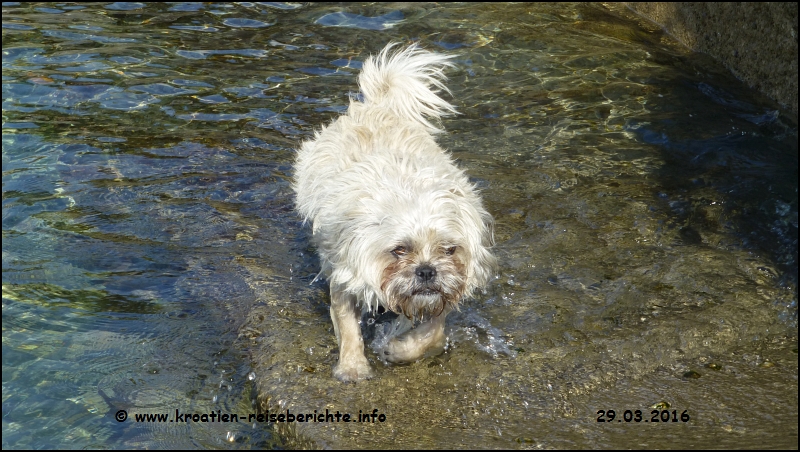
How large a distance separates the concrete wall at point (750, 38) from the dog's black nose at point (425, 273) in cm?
401

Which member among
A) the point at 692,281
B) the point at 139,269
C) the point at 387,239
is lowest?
the point at 139,269

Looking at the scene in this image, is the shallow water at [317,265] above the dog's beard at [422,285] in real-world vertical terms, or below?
below

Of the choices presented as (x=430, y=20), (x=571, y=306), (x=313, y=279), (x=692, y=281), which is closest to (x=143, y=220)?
(x=313, y=279)

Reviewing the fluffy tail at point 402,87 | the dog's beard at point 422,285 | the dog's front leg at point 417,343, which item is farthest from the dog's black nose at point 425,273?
the fluffy tail at point 402,87

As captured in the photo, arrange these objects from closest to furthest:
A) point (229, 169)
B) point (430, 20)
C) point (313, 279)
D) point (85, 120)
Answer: point (313, 279)
point (229, 169)
point (85, 120)
point (430, 20)

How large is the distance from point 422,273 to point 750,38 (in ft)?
15.0

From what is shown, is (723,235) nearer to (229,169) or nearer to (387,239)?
(387,239)

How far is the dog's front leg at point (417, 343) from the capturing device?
399 cm

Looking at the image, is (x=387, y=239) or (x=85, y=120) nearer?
(x=387, y=239)

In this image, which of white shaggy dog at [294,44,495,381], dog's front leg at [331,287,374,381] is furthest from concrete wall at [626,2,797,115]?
dog's front leg at [331,287,374,381]

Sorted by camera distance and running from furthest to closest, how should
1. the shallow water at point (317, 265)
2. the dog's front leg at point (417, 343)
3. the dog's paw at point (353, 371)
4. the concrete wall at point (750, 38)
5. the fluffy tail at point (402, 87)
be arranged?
1. the concrete wall at point (750, 38)
2. the fluffy tail at point (402, 87)
3. the dog's front leg at point (417, 343)
4. the dog's paw at point (353, 371)
5. the shallow water at point (317, 265)

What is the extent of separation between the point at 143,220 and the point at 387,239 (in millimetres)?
2233

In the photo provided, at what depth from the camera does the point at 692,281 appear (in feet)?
14.9

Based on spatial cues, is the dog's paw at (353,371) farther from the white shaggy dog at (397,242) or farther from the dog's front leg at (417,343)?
the dog's front leg at (417,343)
